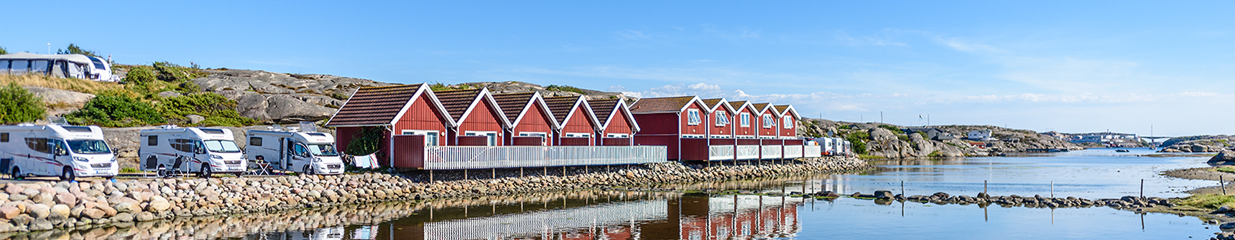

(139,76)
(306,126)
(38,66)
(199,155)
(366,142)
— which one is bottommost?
(199,155)

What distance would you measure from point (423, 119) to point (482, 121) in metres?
3.69

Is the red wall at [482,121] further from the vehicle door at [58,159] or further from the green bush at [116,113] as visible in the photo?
the green bush at [116,113]

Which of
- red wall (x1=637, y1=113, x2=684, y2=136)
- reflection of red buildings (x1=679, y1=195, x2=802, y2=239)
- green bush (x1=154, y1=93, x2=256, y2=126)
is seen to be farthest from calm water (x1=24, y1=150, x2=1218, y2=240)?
green bush (x1=154, y1=93, x2=256, y2=126)

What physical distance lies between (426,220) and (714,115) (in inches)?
1349

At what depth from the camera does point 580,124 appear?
154 ft

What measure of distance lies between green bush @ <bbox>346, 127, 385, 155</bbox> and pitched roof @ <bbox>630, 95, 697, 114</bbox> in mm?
22225

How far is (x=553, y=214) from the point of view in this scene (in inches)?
1137

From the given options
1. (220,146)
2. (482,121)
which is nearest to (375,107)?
(482,121)

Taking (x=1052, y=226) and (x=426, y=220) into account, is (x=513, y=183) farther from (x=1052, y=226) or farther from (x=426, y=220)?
(x=1052, y=226)

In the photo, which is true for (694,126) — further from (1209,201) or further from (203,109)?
(203,109)

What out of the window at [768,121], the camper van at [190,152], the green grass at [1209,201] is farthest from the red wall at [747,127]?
the camper van at [190,152]

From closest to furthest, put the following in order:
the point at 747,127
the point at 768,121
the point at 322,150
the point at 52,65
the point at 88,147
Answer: the point at 88,147, the point at 322,150, the point at 52,65, the point at 747,127, the point at 768,121

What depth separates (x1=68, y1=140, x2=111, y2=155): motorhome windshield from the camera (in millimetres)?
25641

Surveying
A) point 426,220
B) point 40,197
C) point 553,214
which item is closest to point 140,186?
point 40,197
